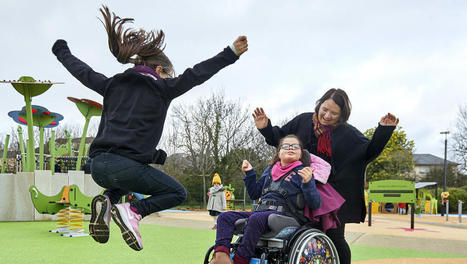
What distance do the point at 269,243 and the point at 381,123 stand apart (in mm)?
1327

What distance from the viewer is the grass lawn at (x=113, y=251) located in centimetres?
→ 545

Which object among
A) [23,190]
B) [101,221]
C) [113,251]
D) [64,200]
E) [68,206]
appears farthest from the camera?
[23,190]

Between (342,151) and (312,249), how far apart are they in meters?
0.92

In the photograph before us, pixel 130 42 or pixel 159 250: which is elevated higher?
pixel 130 42

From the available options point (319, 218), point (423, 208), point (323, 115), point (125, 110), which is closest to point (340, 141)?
point (323, 115)

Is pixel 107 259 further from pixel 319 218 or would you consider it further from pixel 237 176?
pixel 237 176

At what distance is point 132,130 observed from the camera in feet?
8.27

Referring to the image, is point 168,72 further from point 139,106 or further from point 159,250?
point 159,250

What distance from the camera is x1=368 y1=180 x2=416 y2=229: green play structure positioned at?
11.9m

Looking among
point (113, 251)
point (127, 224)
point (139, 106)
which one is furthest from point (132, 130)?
point (113, 251)

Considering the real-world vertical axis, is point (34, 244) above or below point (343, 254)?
below

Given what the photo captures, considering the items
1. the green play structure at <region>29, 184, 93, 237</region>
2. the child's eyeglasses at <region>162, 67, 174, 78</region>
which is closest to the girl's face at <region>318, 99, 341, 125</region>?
the child's eyeglasses at <region>162, 67, 174, 78</region>

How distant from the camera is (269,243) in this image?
3.06 metres

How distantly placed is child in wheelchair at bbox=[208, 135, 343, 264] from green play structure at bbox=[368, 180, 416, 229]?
9509 mm
